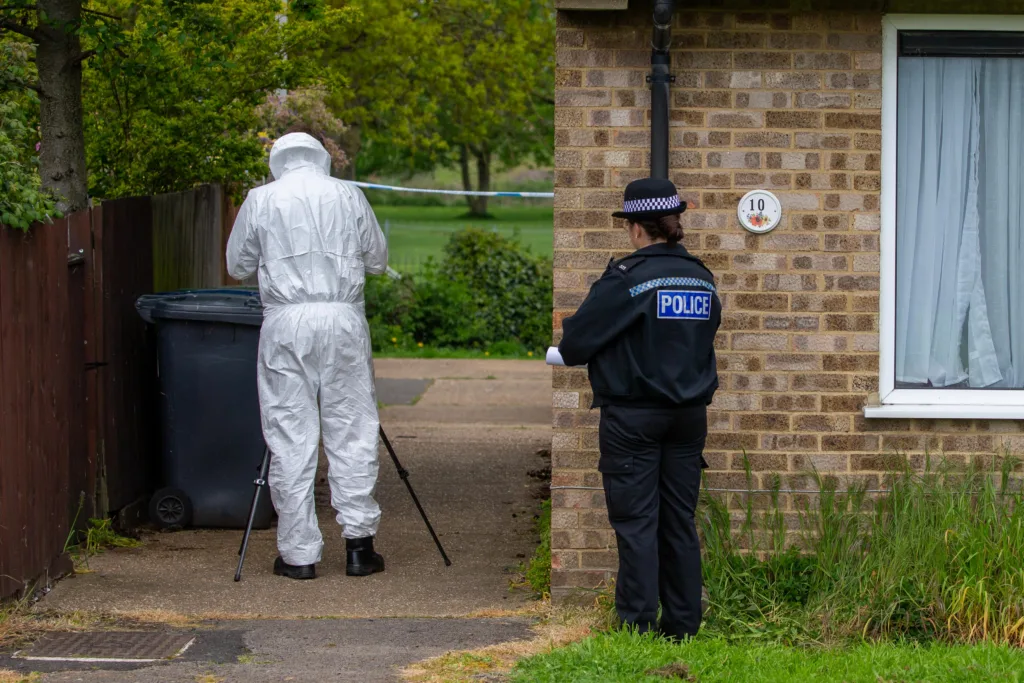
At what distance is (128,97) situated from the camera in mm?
8820

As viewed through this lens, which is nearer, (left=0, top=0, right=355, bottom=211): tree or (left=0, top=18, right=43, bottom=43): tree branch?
(left=0, top=18, right=43, bottom=43): tree branch

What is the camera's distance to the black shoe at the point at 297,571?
6438 mm

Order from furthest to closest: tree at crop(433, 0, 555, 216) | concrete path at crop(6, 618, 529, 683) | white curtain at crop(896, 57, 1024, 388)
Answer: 1. tree at crop(433, 0, 555, 216)
2. white curtain at crop(896, 57, 1024, 388)
3. concrete path at crop(6, 618, 529, 683)

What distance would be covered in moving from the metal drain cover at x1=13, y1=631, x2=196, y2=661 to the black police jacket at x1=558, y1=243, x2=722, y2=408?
1897 millimetres

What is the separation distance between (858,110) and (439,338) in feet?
35.7

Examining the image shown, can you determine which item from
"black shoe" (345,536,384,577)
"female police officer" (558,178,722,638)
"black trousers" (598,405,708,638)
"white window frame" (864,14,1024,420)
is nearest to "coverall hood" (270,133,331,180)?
"black shoe" (345,536,384,577)

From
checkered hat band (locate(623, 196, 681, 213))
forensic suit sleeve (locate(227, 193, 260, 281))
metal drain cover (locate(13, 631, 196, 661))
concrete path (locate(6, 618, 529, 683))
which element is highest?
checkered hat band (locate(623, 196, 681, 213))

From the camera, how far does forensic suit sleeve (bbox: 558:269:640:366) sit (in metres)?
4.95

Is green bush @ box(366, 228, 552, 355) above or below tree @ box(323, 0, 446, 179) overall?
below

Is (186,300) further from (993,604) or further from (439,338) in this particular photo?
(439,338)

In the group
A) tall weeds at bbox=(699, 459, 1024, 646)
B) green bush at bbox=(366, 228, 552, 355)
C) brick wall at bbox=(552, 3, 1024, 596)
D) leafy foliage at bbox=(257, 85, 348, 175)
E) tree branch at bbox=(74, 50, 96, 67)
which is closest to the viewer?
tall weeds at bbox=(699, 459, 1024, 646)

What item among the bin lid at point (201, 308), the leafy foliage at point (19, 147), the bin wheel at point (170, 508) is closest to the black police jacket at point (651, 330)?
the leafy foliage at point (19, 147)

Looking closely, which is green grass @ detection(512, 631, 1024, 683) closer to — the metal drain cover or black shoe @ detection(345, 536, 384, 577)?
the metal drain cover

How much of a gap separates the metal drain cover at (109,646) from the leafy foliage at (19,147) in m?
1.66
